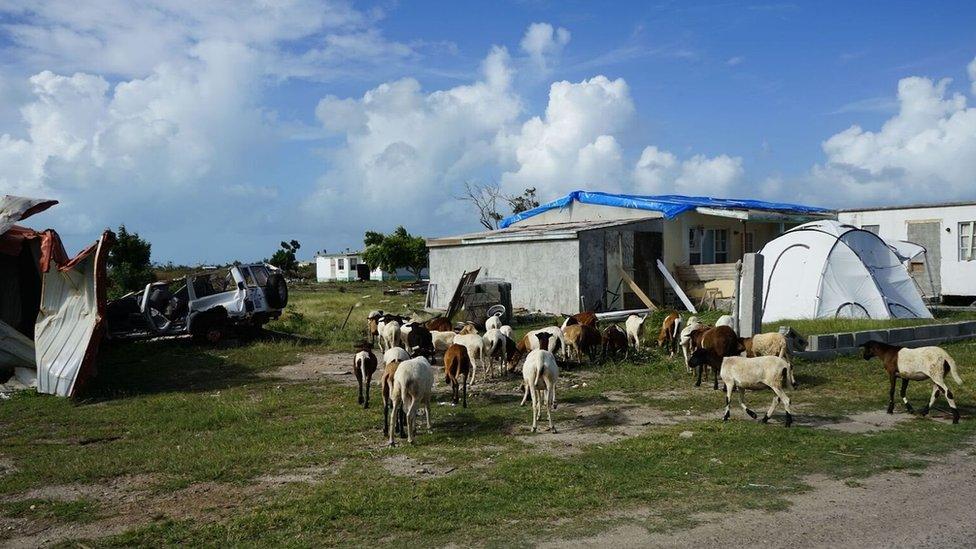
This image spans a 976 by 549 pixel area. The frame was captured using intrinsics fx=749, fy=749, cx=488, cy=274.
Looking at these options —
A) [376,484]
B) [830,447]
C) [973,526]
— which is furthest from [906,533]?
[376,484]

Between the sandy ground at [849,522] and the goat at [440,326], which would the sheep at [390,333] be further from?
the sandy ground at [849,522]

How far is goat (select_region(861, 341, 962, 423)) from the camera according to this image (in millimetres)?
9938

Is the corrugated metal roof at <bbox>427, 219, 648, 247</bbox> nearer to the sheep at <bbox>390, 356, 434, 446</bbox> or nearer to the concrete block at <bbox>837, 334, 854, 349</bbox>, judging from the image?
the concrete block at <bbox>837, 334, 854, 349</bbox>

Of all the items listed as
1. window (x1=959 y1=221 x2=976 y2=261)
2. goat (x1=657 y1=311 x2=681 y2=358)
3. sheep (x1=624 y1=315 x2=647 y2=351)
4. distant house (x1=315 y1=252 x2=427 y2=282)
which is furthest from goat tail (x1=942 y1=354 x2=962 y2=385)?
distant house (x1=315 y1=252 x2=427 y2=282)

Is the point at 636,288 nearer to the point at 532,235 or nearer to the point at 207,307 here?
the point at 532,235

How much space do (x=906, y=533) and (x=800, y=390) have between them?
6.52 meters

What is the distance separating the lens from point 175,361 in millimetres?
18609

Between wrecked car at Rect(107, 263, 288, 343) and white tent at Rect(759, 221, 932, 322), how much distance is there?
14161mm

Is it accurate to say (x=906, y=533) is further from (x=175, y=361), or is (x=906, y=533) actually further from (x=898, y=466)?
(x=175, y=361)

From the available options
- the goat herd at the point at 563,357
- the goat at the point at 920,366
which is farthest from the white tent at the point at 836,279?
the goat at the point at 920,366

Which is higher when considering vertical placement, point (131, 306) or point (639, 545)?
point (131, 306)

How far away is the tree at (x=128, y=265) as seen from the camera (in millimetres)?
32812

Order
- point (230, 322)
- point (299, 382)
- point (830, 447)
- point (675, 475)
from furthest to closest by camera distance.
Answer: point (230, 322) → point (299, 382) → point (830, 447) → point (675, 475)

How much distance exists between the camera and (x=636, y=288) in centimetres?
2542
